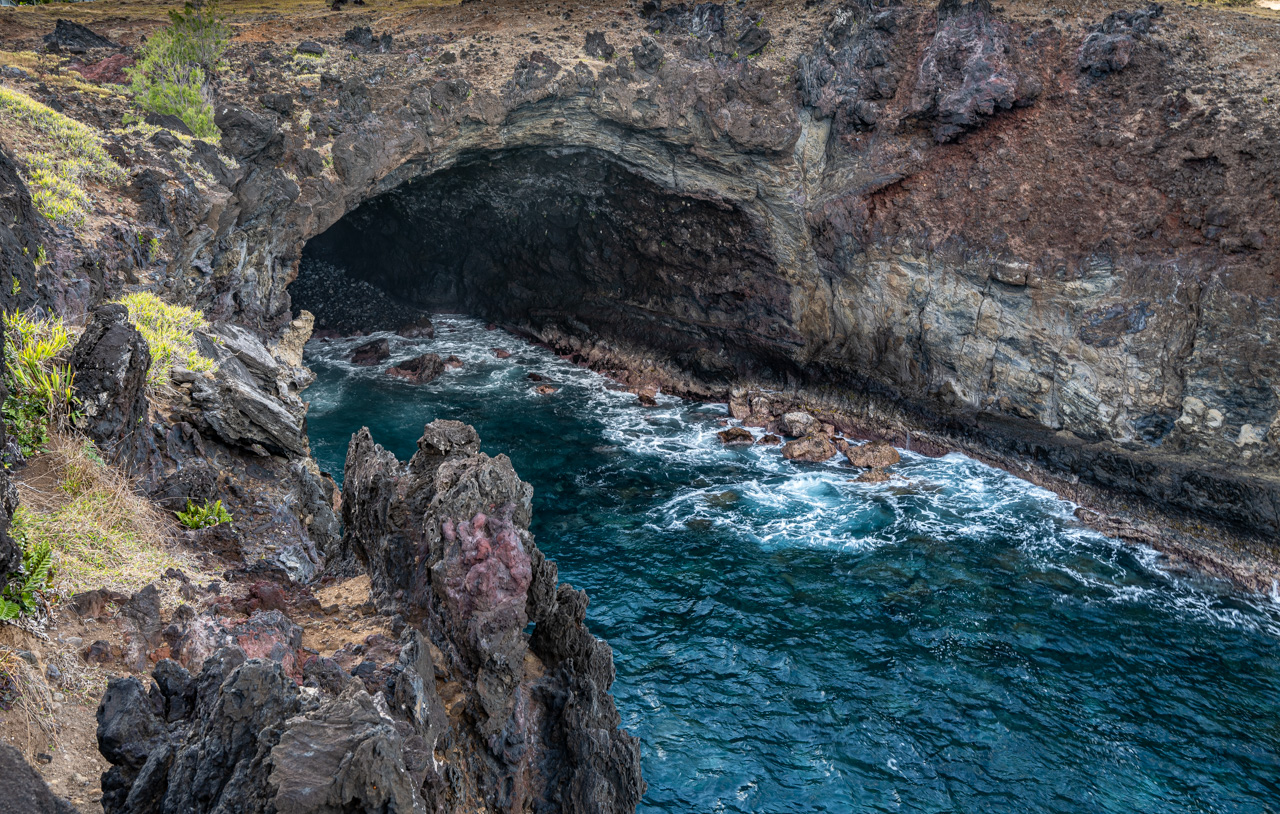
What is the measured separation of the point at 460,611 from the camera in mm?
9914

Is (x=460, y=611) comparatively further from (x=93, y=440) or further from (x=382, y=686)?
(x=93, y=440)

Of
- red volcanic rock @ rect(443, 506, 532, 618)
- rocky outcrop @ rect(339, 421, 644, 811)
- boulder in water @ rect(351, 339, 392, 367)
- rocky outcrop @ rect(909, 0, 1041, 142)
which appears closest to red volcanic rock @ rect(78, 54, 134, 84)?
boulder in water @ rect(351, 339, 392, 367)

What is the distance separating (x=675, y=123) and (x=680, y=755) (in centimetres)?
2619

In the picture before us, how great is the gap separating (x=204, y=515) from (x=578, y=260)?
3369cm

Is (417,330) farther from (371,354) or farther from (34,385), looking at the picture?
(34,385)

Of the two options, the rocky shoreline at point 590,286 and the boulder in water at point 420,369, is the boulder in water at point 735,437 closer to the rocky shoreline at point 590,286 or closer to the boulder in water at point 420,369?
the rocky shoreline at point 590,286

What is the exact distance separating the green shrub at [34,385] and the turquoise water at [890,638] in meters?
12.9

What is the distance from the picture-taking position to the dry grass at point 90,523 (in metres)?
8.98

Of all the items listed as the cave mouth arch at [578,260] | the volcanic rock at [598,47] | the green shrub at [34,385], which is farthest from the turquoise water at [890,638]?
the volcanic rock at [598,47]

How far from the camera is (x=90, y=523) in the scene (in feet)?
32.1

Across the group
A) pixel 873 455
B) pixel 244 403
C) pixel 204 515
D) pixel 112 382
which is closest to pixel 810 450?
pixel 873 455

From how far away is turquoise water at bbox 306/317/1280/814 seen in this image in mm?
17109

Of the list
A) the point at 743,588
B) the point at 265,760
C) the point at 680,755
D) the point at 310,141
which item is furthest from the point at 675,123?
the point at 265,760

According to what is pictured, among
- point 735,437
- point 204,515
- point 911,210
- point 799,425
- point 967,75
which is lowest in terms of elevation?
point 735,437
